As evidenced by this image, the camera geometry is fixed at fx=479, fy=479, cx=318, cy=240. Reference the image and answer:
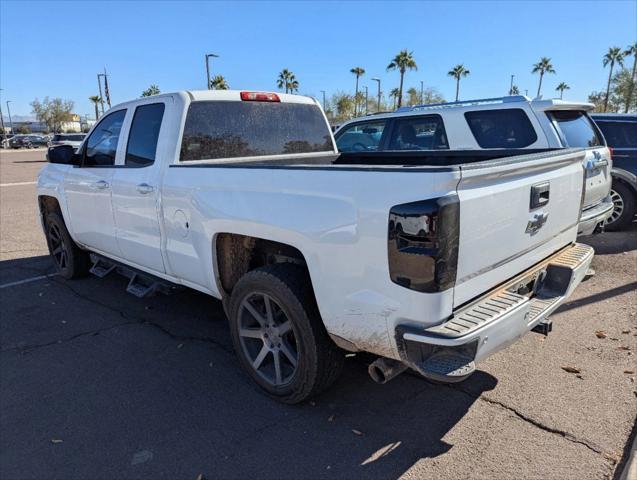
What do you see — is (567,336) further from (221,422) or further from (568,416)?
(221,422)

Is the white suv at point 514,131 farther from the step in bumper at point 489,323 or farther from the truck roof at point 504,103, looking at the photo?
the step in bumper at point 489,323

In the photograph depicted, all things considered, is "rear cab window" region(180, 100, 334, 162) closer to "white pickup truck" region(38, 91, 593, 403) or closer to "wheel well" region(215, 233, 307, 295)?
"white pickup truck" region(38, 91, 593, 403)

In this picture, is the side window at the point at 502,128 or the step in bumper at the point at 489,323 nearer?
the step in bumper at the point at 489,323

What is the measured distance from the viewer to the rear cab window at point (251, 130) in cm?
390

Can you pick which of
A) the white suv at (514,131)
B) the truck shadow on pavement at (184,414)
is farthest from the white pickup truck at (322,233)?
the white suv at (514,131)

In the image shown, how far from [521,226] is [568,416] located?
1279 millimetres

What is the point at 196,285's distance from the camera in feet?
12.5

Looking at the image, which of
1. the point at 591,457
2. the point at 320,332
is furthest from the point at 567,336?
the point at 320,332

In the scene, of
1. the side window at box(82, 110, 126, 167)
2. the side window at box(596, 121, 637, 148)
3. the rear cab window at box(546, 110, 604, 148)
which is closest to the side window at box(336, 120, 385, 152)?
the rear cab window at box(546, 110, 604, 148)

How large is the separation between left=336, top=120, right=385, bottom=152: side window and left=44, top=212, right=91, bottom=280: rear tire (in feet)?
13.6

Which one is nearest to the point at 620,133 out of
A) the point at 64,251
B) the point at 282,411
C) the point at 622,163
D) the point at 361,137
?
the point at 622,163

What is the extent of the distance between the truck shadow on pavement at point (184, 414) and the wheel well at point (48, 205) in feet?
6.25

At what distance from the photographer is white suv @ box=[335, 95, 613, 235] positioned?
18.3 feet

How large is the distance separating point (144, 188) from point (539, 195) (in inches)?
Result: 116
